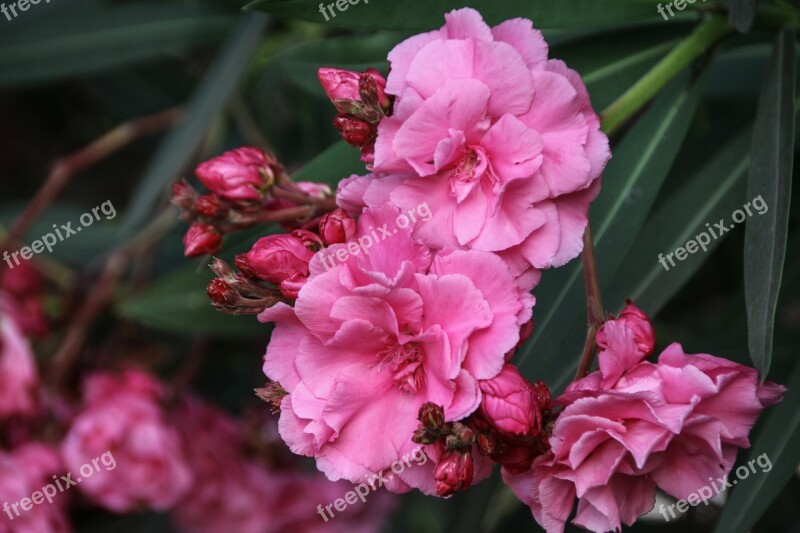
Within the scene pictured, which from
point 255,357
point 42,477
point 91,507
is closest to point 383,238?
point 42,477

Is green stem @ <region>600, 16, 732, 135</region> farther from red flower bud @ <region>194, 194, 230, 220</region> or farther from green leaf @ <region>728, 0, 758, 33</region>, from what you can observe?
red flower bud @ <region>194, 194, 230, 220</region>

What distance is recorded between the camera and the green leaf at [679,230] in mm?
974

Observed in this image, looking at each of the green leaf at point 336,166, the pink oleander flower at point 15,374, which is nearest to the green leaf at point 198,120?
the pink oleander flower at point 15,374

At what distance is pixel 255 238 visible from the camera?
1.02 metres

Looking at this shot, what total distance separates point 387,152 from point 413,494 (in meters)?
1.24

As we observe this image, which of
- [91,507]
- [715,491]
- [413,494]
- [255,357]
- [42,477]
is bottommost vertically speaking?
[413,494]

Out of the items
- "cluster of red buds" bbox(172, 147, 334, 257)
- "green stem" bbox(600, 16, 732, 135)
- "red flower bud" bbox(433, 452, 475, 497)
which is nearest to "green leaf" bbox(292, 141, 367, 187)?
"cluster of red buds" bbox(172, 147, 334, 257)

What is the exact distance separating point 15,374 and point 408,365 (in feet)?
2.52

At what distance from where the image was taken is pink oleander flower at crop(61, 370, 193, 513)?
4.48 feet

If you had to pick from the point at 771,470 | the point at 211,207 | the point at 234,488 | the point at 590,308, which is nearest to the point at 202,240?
the point at 211,207

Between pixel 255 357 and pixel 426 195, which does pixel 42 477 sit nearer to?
pixel 255 357

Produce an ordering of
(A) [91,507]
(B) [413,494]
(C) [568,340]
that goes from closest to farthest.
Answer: (C) [568,340] → (A) [91,507] → (B) [413,494]

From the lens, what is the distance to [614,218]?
95cm

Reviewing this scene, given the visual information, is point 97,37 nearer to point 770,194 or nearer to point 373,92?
point 373,92
